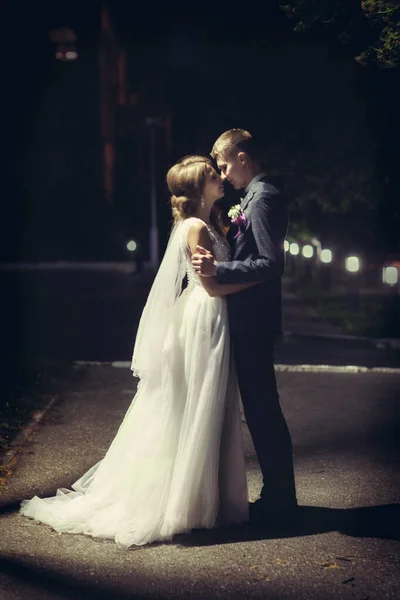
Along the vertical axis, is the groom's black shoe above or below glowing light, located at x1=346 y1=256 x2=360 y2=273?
below

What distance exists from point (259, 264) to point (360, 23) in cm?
674

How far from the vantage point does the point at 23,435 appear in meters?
7.77

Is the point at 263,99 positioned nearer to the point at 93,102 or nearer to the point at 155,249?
the point at 155,249

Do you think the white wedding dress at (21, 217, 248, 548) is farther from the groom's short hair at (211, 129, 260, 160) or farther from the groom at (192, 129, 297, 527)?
the groom's short hair at (211, 129, 260, 160)

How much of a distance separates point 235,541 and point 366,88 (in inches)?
409

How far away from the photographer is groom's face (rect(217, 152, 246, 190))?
5.09 meters

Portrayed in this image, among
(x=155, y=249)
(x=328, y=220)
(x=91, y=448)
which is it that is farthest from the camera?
(x=155, y=249)

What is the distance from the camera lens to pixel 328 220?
104 feet

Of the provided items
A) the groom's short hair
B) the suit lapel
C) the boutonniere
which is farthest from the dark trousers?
the groom's short hair

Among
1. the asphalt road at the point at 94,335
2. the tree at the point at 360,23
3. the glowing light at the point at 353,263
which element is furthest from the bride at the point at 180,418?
the glowing light at the point at 353,263

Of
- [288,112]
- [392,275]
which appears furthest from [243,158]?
[288,112]

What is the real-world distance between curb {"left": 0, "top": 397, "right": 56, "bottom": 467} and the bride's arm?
2.61 m

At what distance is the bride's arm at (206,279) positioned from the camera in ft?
16.4

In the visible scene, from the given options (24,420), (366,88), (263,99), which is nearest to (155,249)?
(263,99)
